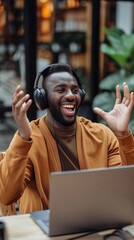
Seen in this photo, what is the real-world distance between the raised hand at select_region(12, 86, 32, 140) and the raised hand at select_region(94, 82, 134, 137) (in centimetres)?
36


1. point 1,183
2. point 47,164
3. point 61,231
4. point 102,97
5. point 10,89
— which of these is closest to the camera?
point 61,231

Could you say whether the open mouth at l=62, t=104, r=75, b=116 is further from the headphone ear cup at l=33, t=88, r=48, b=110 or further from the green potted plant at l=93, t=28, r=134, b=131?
the green potted plant at l=93, t=28, r=134, b=131

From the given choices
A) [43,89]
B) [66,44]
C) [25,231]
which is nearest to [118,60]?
[66,44]

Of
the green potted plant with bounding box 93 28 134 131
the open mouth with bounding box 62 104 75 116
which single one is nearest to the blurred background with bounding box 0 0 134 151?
the green potted plant with bounding box 93 28 134 131

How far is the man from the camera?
1.84 metres

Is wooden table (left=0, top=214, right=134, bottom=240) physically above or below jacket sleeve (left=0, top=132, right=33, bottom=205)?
below

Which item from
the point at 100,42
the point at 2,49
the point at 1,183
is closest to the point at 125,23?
the point at 100,42

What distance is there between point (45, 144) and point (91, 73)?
333 centimetres

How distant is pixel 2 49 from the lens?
191 inches

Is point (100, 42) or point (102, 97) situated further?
point (100, 42)

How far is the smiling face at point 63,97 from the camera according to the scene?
6.58ft

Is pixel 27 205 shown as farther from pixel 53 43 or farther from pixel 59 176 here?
pixel 53 43

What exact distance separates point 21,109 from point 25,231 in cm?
45

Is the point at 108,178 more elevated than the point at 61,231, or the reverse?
the point at 108,178
